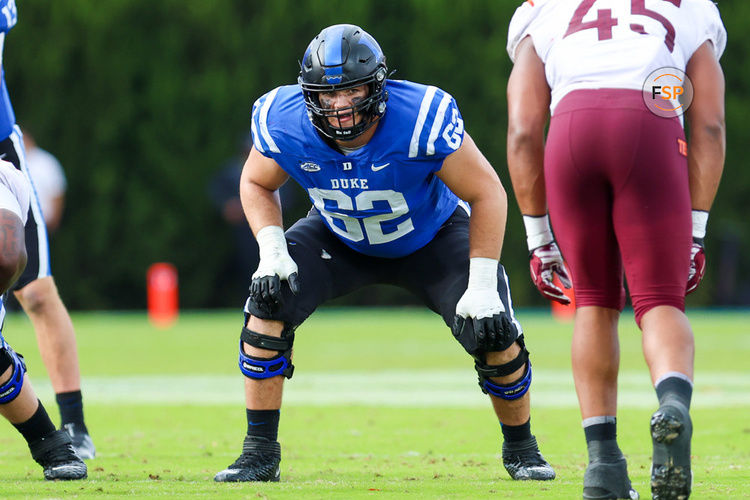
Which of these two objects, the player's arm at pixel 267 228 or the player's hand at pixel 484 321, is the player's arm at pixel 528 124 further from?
the player's arm at pixel 267 228

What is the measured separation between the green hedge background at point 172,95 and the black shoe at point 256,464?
10736 millimetres

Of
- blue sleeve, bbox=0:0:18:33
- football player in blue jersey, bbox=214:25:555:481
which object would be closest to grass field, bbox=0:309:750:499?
football player in blue jersey, bbox=214:25:555:481

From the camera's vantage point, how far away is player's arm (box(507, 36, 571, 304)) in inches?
153

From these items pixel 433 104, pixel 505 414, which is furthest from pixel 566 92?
pixel 505 414

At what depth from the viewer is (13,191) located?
4.23 meters

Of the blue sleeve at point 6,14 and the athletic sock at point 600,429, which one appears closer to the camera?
the athletic sock at point 600,429

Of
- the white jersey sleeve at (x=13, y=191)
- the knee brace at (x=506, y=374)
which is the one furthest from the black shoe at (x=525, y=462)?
the white jersey sleeve at (x=13, y=191)

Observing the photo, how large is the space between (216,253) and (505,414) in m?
10.9

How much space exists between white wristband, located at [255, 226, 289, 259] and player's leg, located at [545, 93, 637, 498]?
1218 millimetres

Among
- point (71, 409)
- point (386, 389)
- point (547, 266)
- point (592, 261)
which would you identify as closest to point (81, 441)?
point (71, 409)

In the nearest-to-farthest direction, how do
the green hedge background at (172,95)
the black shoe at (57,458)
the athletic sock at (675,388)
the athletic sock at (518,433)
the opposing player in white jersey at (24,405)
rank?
the athletic sock at (675,388) < the opposing player in white jersey at (24,405) < the black shoe at (57,458) < the athletic sock at (518,433) < the green hedge background at (172,95)

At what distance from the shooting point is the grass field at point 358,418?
4.29 metres

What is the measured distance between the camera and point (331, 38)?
4.49m

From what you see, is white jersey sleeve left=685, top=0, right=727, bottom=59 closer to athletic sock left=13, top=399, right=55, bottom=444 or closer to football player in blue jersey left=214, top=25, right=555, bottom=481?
football player in blue jersey left=214, top=25, right=555, bottom=481
